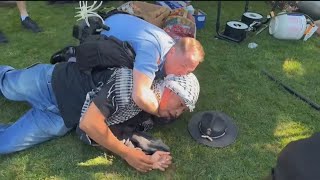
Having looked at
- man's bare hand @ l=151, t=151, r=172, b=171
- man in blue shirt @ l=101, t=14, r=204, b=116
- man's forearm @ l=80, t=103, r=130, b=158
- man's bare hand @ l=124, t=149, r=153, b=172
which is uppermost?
man in blue shirt @ l=101, t=14, r=204, b=116

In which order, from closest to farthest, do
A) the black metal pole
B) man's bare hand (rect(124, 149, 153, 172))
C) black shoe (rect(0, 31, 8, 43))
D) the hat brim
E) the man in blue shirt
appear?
the man in blue shirt → man's bare hand (rect(124, 149, 153, 172)) → the hat brim → the black metal pole → black shoe (rect(0, 31, 8, 43))

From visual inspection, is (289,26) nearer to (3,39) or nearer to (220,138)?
(220,138)

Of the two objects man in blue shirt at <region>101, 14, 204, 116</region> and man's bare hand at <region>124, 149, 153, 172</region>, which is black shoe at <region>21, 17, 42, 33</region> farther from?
man's bare hand at <region>124, 149, 153, 172</region>

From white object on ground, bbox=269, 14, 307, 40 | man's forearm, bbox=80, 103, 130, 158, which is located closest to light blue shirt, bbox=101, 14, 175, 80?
man's forearm, bbox=80, 103, 130, 158

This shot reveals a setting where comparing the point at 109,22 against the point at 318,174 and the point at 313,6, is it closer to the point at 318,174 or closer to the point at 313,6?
the point at 318,174

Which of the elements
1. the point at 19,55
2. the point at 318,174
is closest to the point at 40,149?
the point at 19,55

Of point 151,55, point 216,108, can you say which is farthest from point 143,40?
point 216,108

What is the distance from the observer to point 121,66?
2.48 metres

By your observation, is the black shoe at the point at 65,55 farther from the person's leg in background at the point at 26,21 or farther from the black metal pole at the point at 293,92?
the black metal pole at the point at 293,92

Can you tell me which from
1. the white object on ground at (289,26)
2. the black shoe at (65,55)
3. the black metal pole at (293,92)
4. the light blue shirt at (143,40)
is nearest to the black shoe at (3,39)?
the black shoe at (65,55)

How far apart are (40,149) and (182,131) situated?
1034 millimetres

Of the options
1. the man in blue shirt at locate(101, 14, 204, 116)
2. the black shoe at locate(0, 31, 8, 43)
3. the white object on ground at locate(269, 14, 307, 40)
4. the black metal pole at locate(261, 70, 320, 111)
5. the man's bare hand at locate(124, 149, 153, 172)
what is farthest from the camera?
the white object on ground at locate(269, 14, 307, 40)

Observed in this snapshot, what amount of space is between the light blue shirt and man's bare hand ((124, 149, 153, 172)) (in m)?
0.53

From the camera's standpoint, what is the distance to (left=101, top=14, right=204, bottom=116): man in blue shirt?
7.61ft
